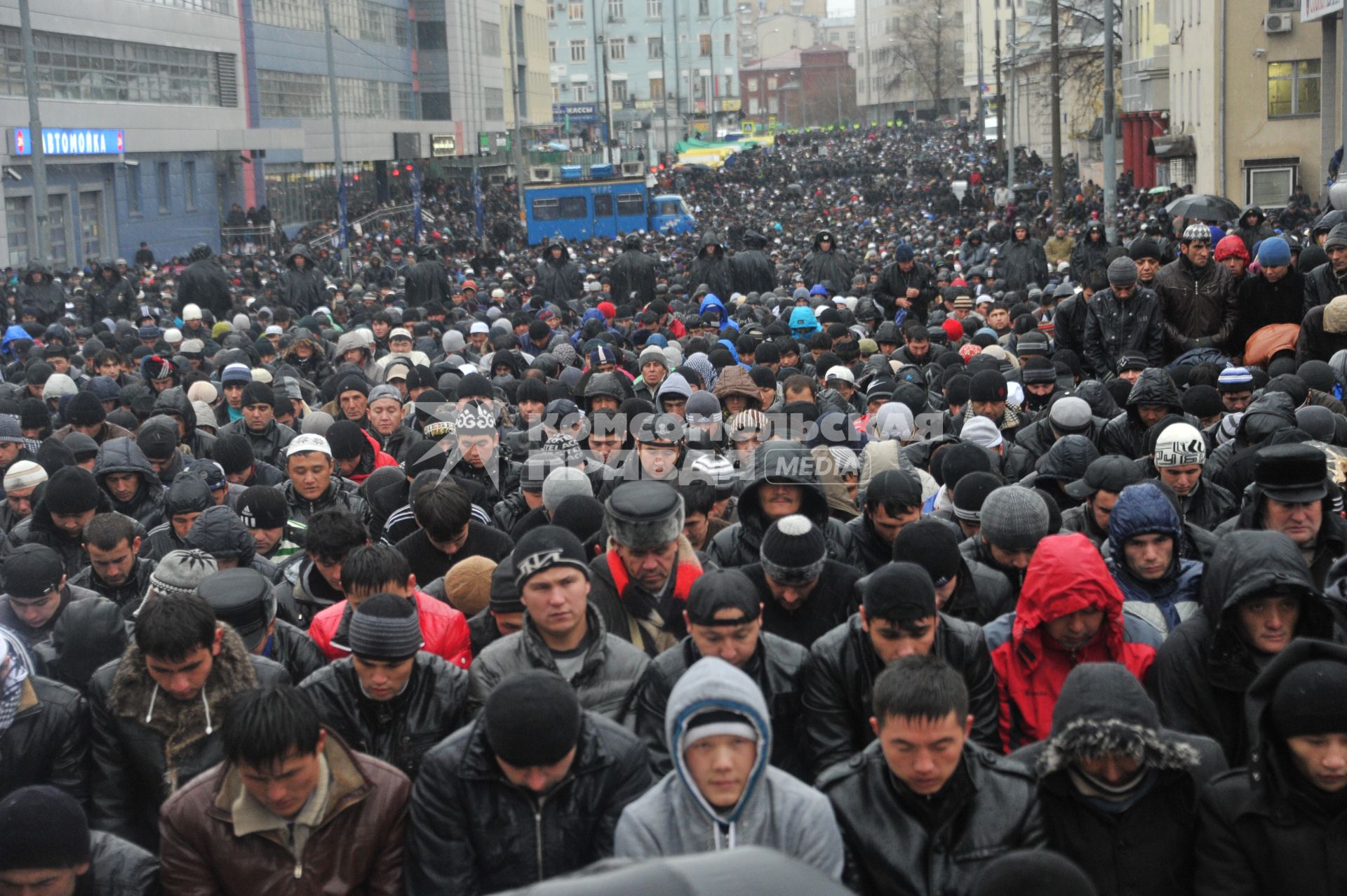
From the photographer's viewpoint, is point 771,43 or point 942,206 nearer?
point 942,206

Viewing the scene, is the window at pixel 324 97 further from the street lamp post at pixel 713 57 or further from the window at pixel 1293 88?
the street lamp post at pixel 713 57

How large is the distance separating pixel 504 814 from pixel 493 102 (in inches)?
3242

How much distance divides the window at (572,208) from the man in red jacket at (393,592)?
3752 cm

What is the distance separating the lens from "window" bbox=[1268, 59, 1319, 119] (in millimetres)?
38469

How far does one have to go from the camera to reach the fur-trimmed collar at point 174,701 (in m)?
5.29

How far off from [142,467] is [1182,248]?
8596 mm

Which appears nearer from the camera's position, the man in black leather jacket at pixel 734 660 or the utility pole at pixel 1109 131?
the man in black leather jacket at pixel 734 660

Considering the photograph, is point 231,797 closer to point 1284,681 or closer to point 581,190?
point 1284,681

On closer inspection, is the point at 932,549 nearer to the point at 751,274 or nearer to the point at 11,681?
the point at 11,681

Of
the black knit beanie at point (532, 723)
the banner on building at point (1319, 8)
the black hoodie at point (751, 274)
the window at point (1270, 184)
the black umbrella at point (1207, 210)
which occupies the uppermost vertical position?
the banner on building at point (1319, 8)

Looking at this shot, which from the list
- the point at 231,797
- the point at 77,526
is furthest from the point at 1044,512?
the point at 77,526

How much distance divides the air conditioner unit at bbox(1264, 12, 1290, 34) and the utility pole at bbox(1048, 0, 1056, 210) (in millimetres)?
4839

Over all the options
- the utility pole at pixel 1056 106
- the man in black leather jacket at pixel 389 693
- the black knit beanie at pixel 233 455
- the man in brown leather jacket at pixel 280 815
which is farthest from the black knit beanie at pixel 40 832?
the utility pole at pixel 1056 106

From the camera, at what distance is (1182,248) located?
13.6m
